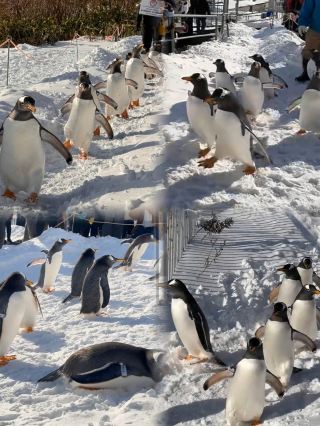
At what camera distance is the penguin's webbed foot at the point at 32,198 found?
3.99 m

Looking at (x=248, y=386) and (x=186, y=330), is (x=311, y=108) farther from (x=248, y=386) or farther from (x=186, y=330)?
(x=248, y=386)

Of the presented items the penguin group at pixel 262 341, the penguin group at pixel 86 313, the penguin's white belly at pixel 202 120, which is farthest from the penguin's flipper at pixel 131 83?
the penguin group at pixel 86 313

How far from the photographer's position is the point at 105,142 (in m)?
5.31

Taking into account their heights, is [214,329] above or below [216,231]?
below

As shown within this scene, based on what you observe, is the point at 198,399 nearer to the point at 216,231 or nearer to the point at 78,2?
the point at 216,231

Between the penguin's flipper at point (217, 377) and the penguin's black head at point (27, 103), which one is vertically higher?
the penguin's black head at point (27, 103)

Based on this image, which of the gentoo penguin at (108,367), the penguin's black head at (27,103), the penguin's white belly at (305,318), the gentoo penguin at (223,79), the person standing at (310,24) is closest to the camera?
the gentoo penguin at (108,367)

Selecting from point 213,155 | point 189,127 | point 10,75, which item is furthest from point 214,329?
point 10,75

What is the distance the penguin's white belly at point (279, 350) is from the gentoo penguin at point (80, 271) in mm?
826

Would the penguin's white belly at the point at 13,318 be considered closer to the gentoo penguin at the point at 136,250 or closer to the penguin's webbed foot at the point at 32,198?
the gentoo penguin at the point at 136,250

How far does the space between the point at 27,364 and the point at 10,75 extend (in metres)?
6.42

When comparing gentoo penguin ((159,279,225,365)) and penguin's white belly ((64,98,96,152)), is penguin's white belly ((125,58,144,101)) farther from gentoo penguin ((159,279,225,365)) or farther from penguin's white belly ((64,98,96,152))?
gentoo penguin ((159,279,225,365))

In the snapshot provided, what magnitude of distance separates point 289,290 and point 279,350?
0.57 meters

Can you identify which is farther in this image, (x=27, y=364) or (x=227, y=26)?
(x=227, y=26)
